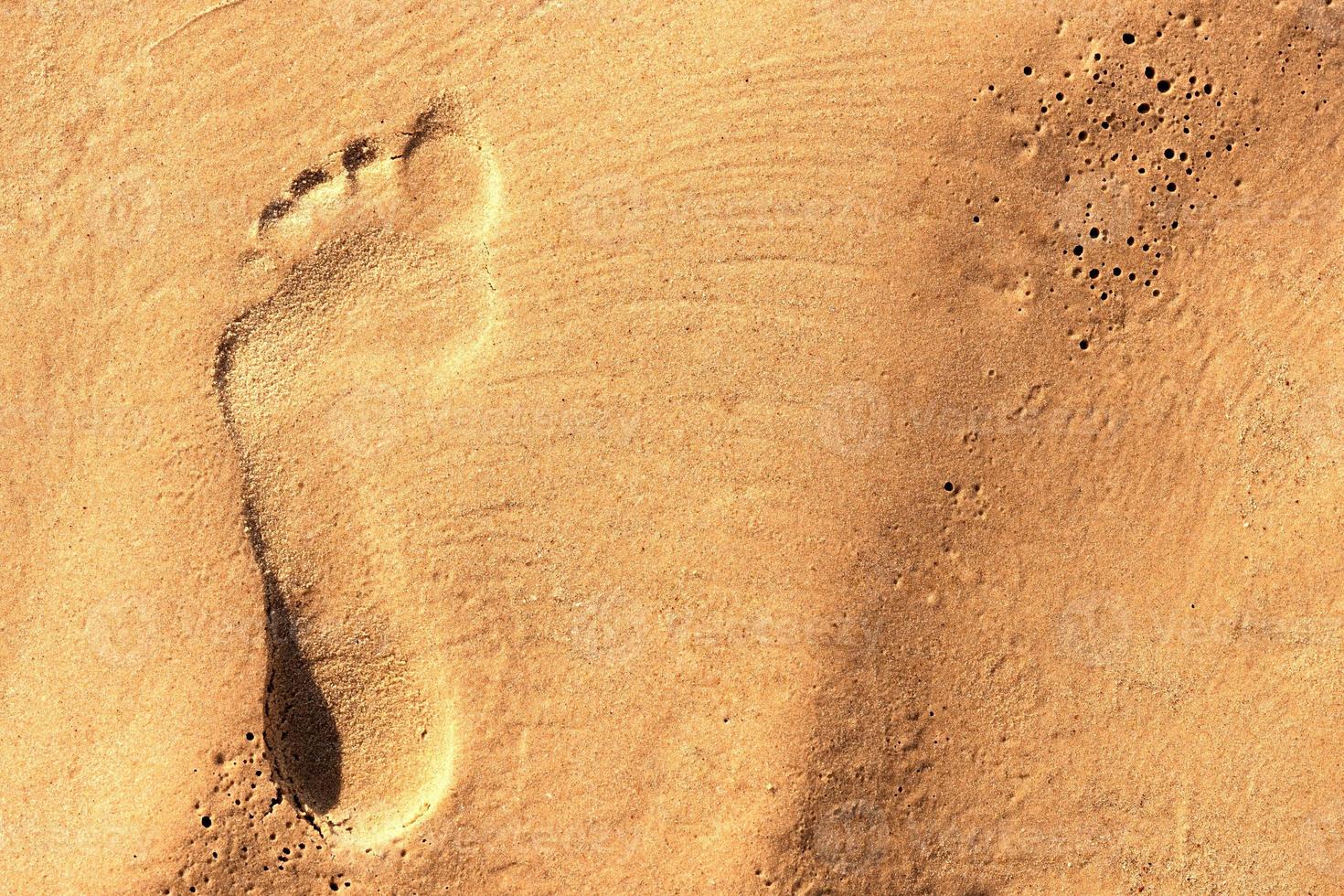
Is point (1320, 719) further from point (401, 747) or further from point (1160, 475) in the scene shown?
point (401, 747)

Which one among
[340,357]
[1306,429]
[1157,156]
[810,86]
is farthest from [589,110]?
[1306,429]

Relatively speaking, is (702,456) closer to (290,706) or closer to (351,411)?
(351,411)

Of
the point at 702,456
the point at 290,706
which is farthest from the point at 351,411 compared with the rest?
the point at 702,456

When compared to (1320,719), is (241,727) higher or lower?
higher
